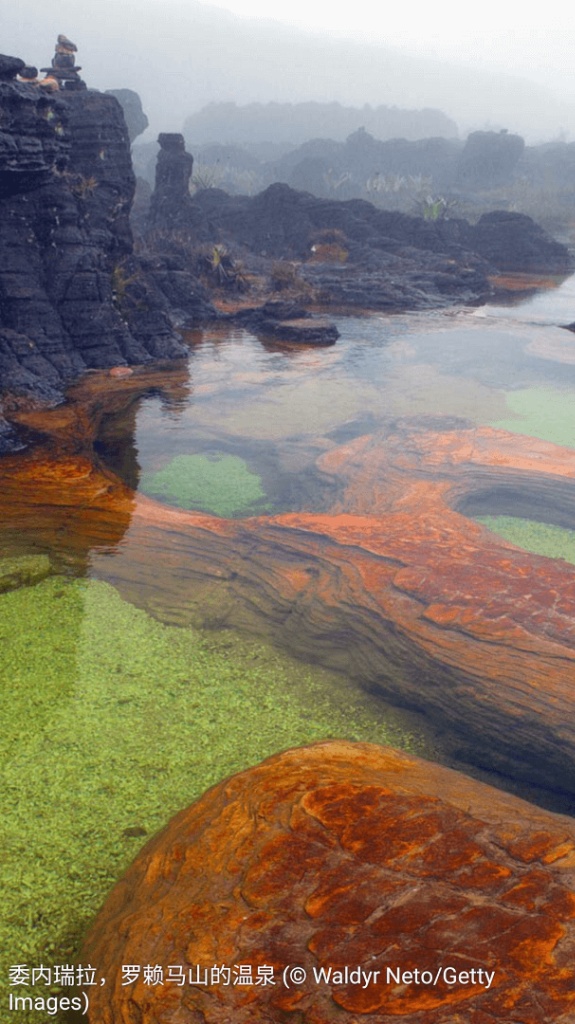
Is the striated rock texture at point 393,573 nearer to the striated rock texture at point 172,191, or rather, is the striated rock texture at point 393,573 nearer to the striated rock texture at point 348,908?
the striated rock texture at point 348,908

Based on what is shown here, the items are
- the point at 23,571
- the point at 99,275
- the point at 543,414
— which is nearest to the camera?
the point at 23,571

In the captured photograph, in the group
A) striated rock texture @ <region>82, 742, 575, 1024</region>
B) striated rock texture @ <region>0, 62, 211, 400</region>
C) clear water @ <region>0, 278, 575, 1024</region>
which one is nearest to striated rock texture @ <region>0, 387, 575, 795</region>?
clear water @ <region>0, 278, 575, 1024</region>

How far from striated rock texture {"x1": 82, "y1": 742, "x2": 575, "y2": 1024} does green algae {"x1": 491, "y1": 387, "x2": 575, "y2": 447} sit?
7.31 m

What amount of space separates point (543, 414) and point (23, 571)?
787 centimetres

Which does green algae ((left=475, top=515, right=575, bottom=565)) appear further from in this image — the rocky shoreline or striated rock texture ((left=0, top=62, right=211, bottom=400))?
striated rock texture ((left=0, top=62, right=211, bottom=400))

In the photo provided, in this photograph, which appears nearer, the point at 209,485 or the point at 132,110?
the point at 209,485

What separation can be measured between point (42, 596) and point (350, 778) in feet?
10.5

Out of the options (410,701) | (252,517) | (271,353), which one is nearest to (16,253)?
(271,353)

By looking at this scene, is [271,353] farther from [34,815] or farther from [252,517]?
[34,815]

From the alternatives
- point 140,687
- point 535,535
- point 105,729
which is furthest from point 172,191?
point 105,729

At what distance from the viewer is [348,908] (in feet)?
6.80

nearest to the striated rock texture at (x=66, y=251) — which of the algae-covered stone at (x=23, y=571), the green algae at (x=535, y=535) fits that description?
the algae-covered stone at (x=23, y=571)

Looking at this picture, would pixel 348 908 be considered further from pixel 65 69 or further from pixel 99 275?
pixel 65 69

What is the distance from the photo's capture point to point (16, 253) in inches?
402
